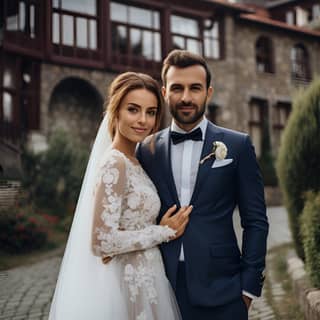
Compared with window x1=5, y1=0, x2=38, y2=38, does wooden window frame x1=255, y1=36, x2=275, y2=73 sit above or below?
above

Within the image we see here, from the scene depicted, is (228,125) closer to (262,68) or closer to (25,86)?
(262,68)

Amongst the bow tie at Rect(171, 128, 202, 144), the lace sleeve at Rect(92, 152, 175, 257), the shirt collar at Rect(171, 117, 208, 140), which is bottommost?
the lace sleeve at Rect(92, 152, 175, 257)

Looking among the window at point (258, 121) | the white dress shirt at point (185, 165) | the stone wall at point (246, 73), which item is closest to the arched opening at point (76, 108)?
the stone wall at point (246, 73)

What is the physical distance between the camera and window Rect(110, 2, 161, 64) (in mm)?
12516

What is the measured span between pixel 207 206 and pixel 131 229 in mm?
404

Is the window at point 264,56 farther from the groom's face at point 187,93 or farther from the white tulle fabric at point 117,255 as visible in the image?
the white tulle fabric at point 117,255

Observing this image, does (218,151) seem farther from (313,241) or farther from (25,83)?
(25,83)

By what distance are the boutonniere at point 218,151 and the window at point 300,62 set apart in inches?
635

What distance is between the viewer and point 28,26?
3.52 m

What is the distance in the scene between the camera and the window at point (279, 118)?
17781 millimetres

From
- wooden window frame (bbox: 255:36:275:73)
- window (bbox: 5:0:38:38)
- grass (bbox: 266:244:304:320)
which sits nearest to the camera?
window (bbox: 5:0:38:38)

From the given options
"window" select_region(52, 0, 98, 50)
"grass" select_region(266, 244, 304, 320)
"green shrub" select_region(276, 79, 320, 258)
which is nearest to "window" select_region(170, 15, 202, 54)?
"window" select_region(52, 0, 98, 50)

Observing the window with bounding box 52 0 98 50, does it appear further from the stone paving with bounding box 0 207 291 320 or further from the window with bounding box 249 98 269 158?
the window with bounding box 249 98 269 158

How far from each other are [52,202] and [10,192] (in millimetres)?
6667
